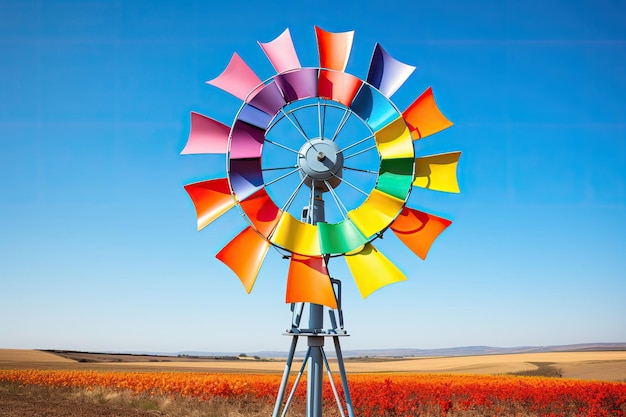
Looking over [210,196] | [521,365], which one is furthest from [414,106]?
[521,365]

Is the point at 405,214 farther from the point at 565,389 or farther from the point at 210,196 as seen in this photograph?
the point at 565,389

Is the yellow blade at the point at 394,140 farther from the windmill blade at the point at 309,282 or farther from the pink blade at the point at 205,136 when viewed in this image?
the pink blade at the point at 205,136

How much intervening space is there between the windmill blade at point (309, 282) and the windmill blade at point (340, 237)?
0.58ft

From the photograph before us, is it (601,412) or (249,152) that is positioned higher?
(249,152)

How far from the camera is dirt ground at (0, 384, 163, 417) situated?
9930 mm

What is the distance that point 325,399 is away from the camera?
37.4 feet

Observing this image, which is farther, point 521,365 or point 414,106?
point 521,365

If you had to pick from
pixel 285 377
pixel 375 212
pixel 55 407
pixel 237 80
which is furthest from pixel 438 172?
pixel 55 407

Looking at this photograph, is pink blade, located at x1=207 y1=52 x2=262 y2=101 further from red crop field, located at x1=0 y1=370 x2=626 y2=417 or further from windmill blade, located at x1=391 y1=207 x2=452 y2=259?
red crop field, located at x1=0 y1=370 x2=626 y2=417

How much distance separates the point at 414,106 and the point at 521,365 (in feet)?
111

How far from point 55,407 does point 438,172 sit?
9526 mm

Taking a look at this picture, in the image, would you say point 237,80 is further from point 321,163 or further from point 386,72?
point 386,72

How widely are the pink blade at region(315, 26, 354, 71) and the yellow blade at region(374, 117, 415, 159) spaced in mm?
940

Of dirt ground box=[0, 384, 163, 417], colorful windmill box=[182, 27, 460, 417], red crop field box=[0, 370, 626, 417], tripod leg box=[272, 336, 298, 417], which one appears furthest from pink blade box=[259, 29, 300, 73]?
dirt ground box=[0, 384, 163, 417]
